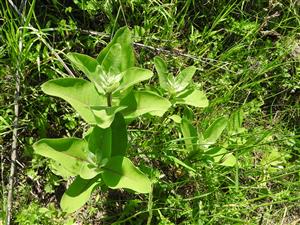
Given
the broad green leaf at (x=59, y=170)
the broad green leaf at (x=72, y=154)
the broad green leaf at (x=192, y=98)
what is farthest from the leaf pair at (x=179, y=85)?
the broad green leaf at (x=59, y=170)

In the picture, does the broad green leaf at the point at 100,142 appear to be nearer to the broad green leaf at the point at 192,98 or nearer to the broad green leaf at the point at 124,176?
the broad green leaf at the point at 124,176

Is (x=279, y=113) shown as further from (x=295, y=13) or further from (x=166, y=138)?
(x=166, y=138)

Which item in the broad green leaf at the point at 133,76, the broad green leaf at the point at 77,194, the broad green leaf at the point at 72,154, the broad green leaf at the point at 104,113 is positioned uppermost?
the broad green leaf at the point at 133,76

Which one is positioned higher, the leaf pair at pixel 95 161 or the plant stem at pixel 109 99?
the plant stem at pixel 109 99

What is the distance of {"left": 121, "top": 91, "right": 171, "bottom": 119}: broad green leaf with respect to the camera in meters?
1.99

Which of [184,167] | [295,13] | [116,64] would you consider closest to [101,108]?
[116,64]

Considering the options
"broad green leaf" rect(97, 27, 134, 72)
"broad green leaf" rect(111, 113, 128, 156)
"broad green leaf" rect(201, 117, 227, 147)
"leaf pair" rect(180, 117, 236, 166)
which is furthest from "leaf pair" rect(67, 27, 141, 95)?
"broad green leaf" rect(201, 117, 227, 147)

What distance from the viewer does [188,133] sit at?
234 cm

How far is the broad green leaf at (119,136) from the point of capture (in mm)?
2041

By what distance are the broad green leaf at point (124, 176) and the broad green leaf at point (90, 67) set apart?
32cm

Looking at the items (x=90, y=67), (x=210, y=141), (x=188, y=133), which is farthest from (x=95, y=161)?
(x=210, y=141)

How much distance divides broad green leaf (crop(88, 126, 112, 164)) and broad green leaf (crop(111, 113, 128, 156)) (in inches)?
2.5

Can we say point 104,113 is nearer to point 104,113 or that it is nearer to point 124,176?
point 104,113

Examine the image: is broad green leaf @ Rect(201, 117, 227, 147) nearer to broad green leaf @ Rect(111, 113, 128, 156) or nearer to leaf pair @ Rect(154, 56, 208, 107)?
leaf pair @ Rect(154, 56, 208, 107)
